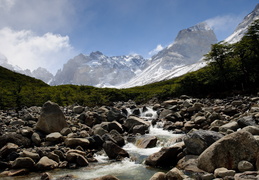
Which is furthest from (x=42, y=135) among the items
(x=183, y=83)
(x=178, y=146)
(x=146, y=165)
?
(x=183, y=83)

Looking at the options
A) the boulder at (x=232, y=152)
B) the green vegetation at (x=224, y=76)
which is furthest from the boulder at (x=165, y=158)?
the green vegetation at (x=224, y=76)

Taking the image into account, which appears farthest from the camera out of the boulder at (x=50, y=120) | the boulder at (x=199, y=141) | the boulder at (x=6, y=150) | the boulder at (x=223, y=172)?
the boulder at (x=50, y=120)

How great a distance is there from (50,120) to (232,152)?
15.6 metres

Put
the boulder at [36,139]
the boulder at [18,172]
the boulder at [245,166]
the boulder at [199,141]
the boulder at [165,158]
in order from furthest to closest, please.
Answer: the boulder at [36,139] < the boulder at [165,158] < the boulder at [199,141] < the boulder at [18,172] < the boulder at [245,166]

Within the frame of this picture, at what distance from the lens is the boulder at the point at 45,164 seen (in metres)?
12.9

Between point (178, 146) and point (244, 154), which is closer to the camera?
point (244, 154)

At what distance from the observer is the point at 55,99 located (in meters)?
52.4

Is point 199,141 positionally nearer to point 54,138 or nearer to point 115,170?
point 115,170

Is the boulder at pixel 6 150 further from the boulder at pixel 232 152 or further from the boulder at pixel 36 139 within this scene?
the boulder at pixel 232 152

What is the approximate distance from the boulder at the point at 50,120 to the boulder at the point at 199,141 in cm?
1242

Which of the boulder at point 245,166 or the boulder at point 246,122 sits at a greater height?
the boulder at point 246,122

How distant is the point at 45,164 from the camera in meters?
13.0

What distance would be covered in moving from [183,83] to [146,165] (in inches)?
1769

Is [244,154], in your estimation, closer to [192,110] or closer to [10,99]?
[192,110]
